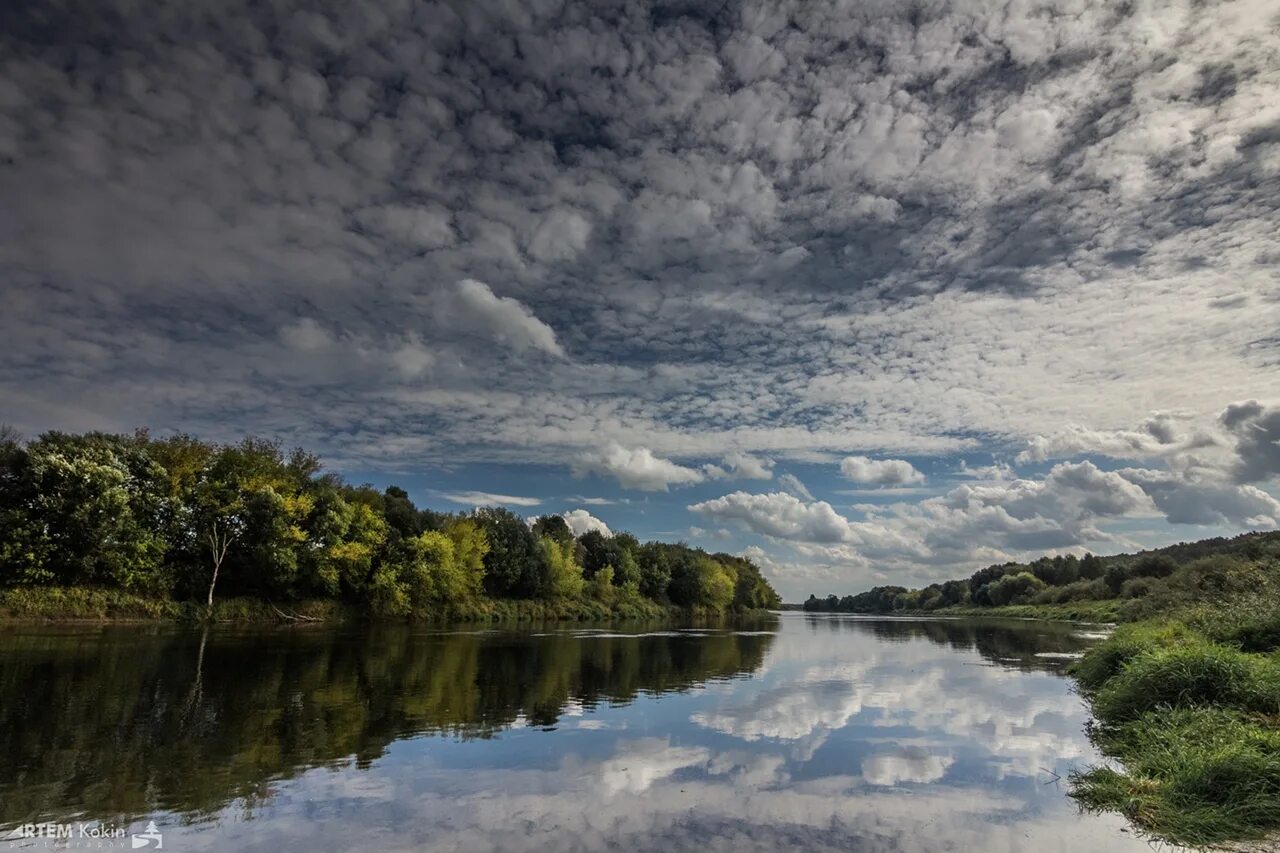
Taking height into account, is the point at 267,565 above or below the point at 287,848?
above

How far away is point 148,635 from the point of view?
114 feet

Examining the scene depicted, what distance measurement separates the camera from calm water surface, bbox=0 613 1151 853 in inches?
365

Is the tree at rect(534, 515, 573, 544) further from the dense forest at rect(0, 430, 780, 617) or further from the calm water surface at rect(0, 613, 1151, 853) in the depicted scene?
the calm water surface at rect(0, 613, 1151, 853)

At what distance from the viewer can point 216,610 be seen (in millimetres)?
49438

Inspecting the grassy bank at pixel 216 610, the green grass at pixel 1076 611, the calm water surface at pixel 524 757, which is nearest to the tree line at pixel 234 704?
the calm water surface at pixel 524 757

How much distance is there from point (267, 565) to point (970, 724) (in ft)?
172

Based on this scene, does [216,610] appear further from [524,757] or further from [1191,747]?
[1191,747]

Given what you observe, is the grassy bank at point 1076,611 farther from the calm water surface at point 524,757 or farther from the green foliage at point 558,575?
the calm water surface at point 524,757

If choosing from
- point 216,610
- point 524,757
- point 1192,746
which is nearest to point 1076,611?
point 1192,746

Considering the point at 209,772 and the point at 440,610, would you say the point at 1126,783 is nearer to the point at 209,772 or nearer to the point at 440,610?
the point at 209,772

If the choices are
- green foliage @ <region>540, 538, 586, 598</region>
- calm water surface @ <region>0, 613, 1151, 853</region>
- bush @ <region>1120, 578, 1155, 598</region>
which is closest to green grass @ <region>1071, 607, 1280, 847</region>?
calm water surface @ <region>0, 613, 1151, 853</region>

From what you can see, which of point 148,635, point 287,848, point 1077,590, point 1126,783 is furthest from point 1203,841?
point 1077,590

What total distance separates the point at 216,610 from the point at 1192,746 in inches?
2197

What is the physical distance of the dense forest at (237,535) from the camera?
40812 mm
